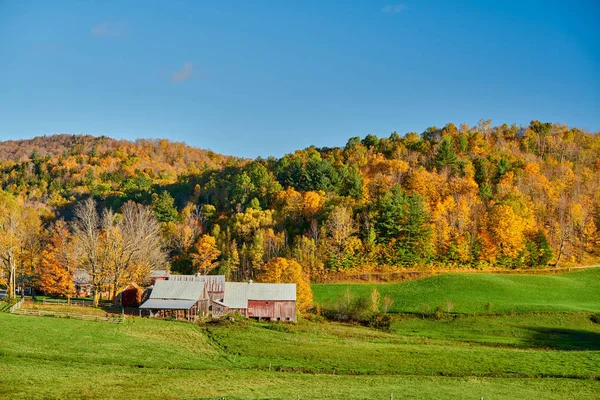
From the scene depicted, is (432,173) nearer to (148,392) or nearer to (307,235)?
(307,235)

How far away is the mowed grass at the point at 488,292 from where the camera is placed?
65812 mm

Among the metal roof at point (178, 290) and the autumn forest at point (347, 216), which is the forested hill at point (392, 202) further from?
the metal roof at point (178, 290)

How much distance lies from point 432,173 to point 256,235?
4114 centimetres

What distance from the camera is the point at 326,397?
29359 millimetres

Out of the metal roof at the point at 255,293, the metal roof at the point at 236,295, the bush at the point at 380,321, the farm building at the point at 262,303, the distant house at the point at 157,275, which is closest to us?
the bush at the point at 380,321

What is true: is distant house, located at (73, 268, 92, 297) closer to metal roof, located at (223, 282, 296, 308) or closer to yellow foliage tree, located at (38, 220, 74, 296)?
yellow foliage tree, located at (38, 220, 74, 296)

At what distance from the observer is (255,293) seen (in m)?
66.6

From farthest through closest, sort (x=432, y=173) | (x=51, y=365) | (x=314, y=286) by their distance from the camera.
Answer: (x=432, y=173)
(x=314, y=286)
(x=51, y=365)

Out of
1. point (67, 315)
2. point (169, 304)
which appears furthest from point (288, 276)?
point (67, 315)

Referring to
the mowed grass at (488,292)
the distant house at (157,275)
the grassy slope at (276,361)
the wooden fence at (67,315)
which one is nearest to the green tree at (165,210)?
the distant house at (157,275)

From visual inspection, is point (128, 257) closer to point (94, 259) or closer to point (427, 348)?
point (94, 259)

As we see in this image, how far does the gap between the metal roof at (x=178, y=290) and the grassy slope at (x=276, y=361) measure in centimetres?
760

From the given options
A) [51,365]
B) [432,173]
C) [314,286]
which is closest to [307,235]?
[314,286]

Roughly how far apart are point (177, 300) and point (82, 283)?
79.9ft
